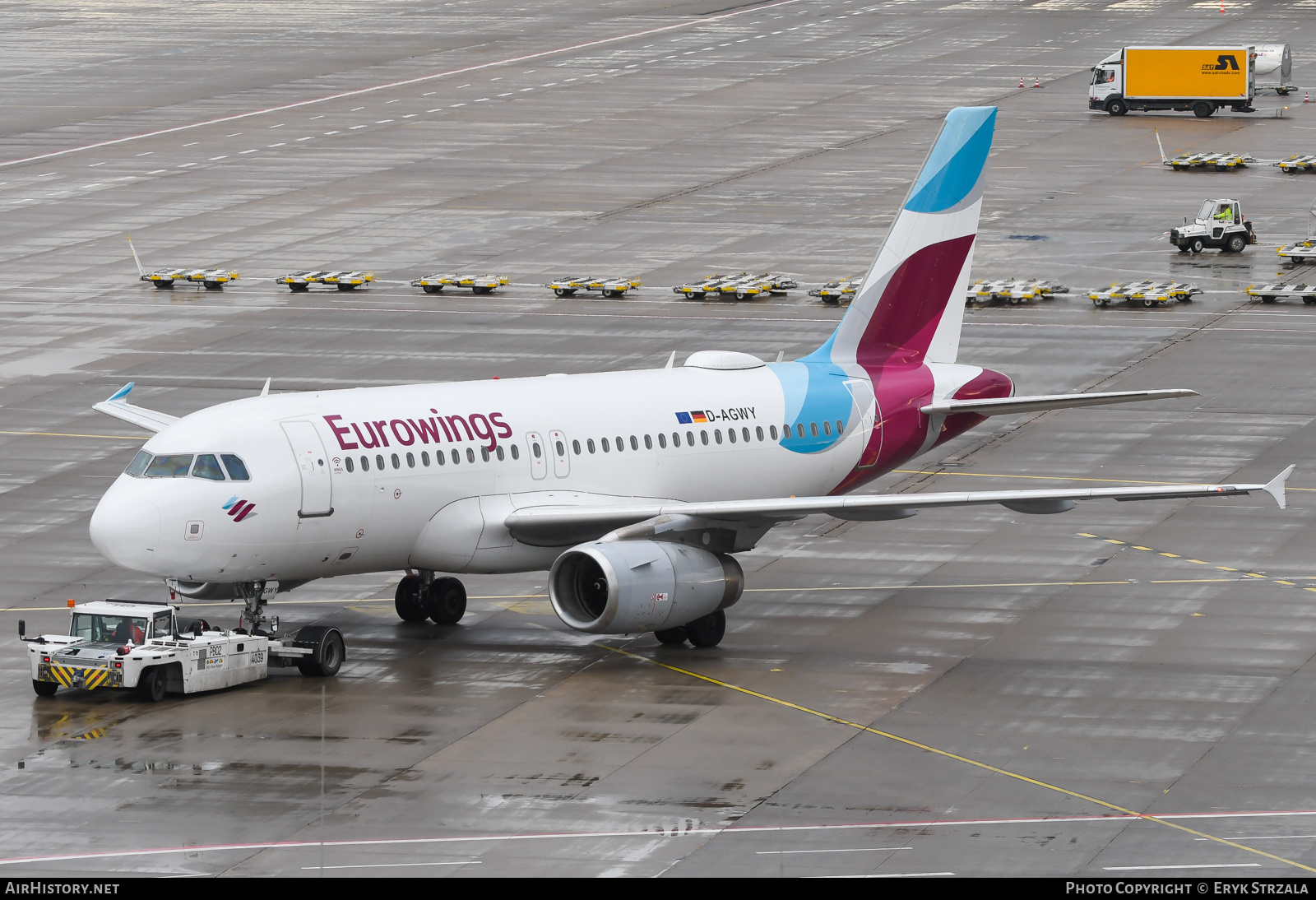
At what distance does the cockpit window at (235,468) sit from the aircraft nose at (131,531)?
4.60 feet

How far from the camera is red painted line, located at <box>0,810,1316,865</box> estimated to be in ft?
95.3

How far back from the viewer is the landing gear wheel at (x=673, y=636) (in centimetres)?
3972

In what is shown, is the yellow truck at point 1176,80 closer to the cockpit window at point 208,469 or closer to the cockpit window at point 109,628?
the cockpit window at point 208,469

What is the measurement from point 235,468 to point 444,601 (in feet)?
19.2

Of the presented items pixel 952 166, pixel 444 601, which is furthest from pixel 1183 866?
pixel 952 166

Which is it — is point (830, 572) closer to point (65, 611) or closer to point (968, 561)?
point (968, 561)

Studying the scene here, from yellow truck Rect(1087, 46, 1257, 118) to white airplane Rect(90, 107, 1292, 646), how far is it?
2792 inches

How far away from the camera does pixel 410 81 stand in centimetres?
12812

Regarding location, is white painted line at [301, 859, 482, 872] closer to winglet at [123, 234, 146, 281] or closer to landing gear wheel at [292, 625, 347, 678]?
landing gear wheel at [292, 625, 347, 678]

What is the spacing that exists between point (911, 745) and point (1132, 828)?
4.89 meters

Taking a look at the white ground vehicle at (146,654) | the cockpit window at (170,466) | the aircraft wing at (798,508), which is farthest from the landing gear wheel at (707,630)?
the cockpit window at (170,466)

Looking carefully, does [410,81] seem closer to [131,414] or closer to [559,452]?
[131,414]
